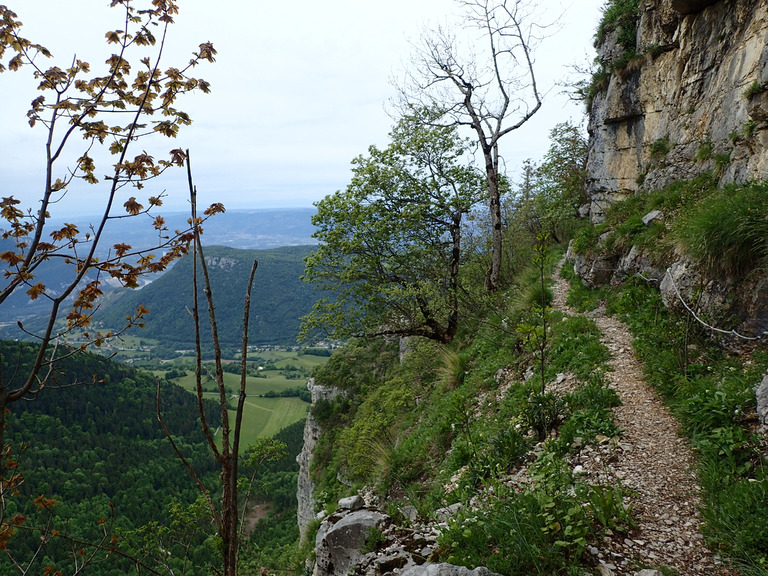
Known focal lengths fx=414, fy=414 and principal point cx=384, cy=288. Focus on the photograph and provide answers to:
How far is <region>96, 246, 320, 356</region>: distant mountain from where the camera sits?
167 metres

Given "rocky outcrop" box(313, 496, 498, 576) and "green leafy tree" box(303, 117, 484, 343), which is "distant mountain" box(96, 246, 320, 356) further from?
"rocky outcrop" box(313, 496, 498, 576)

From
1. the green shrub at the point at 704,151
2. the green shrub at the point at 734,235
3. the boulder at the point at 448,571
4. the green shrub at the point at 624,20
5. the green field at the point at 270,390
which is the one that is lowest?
the green field at the point at 270,390

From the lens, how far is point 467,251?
1622 cm

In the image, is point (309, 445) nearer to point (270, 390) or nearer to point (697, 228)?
point (697, 228)

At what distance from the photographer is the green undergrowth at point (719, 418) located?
3.45m

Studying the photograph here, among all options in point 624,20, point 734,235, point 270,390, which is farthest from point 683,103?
point 270,390

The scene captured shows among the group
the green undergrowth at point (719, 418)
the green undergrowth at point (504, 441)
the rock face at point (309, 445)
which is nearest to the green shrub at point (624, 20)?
the green undergrowth at point (504, 441)

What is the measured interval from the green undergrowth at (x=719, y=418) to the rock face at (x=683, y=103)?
12.2 ft

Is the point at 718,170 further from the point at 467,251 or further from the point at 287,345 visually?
the point at 287,345

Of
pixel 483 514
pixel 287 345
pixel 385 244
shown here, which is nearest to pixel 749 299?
pixel 483 514

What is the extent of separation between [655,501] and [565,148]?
2001 centimetres

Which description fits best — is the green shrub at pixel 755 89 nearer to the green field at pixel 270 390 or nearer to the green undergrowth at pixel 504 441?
the green undergrowth at pixel 504 441

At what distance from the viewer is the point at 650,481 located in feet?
14.5

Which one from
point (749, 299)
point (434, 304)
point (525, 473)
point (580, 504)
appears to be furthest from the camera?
point (434, 304)
